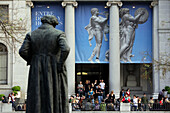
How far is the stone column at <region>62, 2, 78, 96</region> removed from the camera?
3666 centimetres

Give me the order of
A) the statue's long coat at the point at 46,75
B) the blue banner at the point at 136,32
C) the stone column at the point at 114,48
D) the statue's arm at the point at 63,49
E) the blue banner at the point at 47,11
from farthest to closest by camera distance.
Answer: the blue banner at the point at 136,32
the blue banner at the point at 47,11
the stone column at the point at 114,48
the statue's long coat at the point at 46,75
the statue's arm at the point at 63,49

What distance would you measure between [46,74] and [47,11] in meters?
28.1

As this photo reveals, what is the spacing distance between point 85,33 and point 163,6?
7714 millimetres

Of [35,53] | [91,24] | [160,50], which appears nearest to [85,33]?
[91,24]

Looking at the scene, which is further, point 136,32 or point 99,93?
point 136,32

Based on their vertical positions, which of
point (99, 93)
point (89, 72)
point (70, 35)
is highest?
point (70, 35)

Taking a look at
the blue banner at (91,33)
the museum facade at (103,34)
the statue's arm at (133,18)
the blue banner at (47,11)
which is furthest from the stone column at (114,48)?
the blue banner at (47,11)

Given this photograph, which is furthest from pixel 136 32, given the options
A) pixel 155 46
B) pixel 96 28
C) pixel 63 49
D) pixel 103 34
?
pixel 63 49

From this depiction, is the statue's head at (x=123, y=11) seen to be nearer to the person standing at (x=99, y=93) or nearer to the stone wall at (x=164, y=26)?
the stone wall at (x=164, y=26)

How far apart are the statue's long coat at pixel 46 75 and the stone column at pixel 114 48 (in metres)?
26.7

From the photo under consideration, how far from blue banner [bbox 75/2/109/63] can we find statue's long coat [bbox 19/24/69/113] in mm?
27097

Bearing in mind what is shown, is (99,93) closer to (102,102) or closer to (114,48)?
(102,102)

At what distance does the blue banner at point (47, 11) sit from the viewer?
123 ft

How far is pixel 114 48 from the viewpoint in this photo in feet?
121
